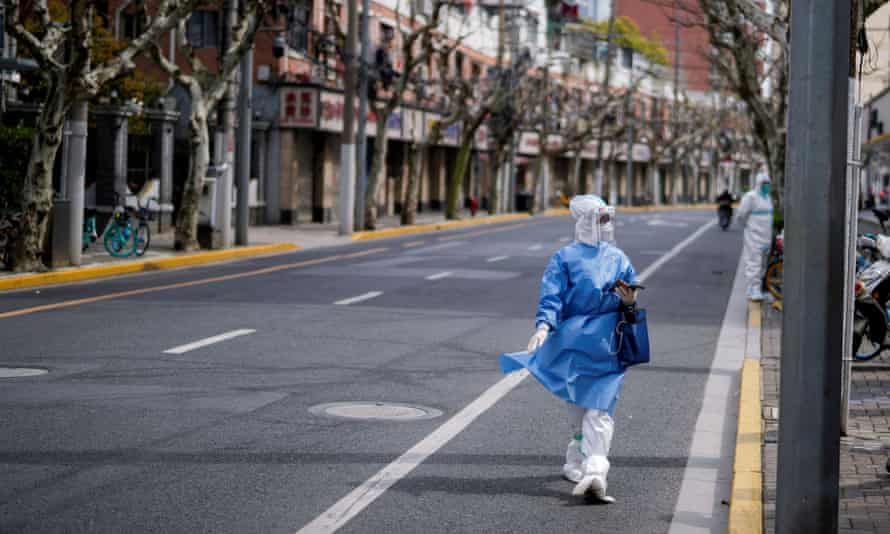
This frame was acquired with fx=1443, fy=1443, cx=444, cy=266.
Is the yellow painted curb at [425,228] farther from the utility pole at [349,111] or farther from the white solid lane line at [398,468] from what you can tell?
the white solid lane line at [398,468]

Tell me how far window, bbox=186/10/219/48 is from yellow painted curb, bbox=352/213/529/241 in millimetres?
8755

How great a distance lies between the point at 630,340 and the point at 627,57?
10832cm

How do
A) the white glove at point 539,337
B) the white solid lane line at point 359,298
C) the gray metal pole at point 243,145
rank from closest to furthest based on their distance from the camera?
the white glove at point 539,337, the white solid lane line at point 359,298, the gray metal pole at point 243,145

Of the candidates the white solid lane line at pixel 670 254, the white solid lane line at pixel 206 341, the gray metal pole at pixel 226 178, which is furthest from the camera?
the gray metal pole at pixel 226 178

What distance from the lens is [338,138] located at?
171 ft

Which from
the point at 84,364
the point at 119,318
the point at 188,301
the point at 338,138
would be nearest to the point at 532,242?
the point at 338,138

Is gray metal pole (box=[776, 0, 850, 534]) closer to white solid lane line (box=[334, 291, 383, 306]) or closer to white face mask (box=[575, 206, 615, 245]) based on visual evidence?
white face mask (box=[575, 206, 615, 245])

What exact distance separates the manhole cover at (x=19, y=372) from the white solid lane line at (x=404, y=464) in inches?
140

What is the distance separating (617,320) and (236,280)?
15.5m

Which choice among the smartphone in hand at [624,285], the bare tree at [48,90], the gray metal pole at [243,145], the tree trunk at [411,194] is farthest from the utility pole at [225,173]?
the smartphone in hand at [624,285]

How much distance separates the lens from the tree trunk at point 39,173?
21.8 m

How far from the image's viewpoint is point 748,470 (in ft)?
26.8

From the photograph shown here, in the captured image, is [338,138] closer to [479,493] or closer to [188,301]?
[188,301]

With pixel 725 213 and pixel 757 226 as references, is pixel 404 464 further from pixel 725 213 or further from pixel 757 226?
pixel 725 213
